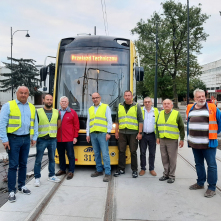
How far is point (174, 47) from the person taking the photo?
37.4m

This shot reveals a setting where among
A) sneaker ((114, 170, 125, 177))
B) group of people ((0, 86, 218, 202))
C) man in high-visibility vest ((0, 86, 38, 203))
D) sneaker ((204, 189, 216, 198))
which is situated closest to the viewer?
man in high-visibility vest ((0, 86, 38, 203))

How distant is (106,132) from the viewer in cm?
565

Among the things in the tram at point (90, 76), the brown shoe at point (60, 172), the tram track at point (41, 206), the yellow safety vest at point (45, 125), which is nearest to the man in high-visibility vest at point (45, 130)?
the yellow safety vest at point (45, 125)

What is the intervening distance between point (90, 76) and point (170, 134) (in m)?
2.36

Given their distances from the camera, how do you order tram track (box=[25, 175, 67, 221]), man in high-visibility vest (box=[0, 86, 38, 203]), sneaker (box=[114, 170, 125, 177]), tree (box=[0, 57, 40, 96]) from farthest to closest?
tree (box=[0, 57, 40, 96]), sneaker (box=[114, 170, 125, 177]), man in high-visibility vest (box=[0, 86, 38, 203]), tram track (box=[25, 175, 67, 221])

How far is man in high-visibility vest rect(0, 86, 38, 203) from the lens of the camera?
4273 millimetres

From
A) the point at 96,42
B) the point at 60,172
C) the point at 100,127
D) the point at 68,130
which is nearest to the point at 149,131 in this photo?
the point at 100,127

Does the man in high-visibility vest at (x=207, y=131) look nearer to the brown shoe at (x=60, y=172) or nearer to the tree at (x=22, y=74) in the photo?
the brown shoe at (x=60, y=172)

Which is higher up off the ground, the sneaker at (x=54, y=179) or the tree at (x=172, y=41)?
the tree at (x=172, y=41)

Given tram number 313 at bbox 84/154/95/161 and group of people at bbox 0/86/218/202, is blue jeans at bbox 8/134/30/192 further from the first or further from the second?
tram number 313 at bbox 84/154/95/161

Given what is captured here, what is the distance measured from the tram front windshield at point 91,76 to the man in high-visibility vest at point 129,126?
0.43 m

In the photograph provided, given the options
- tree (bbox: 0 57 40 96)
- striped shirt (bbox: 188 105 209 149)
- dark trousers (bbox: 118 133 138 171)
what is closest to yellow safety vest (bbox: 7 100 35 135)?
dark trousers (bbox: 118 133 138 171)

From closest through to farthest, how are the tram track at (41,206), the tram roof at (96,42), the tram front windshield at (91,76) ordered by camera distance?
the tram track at (41,206)
the tram front windshield at (91,76)
the tram roof at (96,42)

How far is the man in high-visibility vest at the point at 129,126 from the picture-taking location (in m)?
5.66
